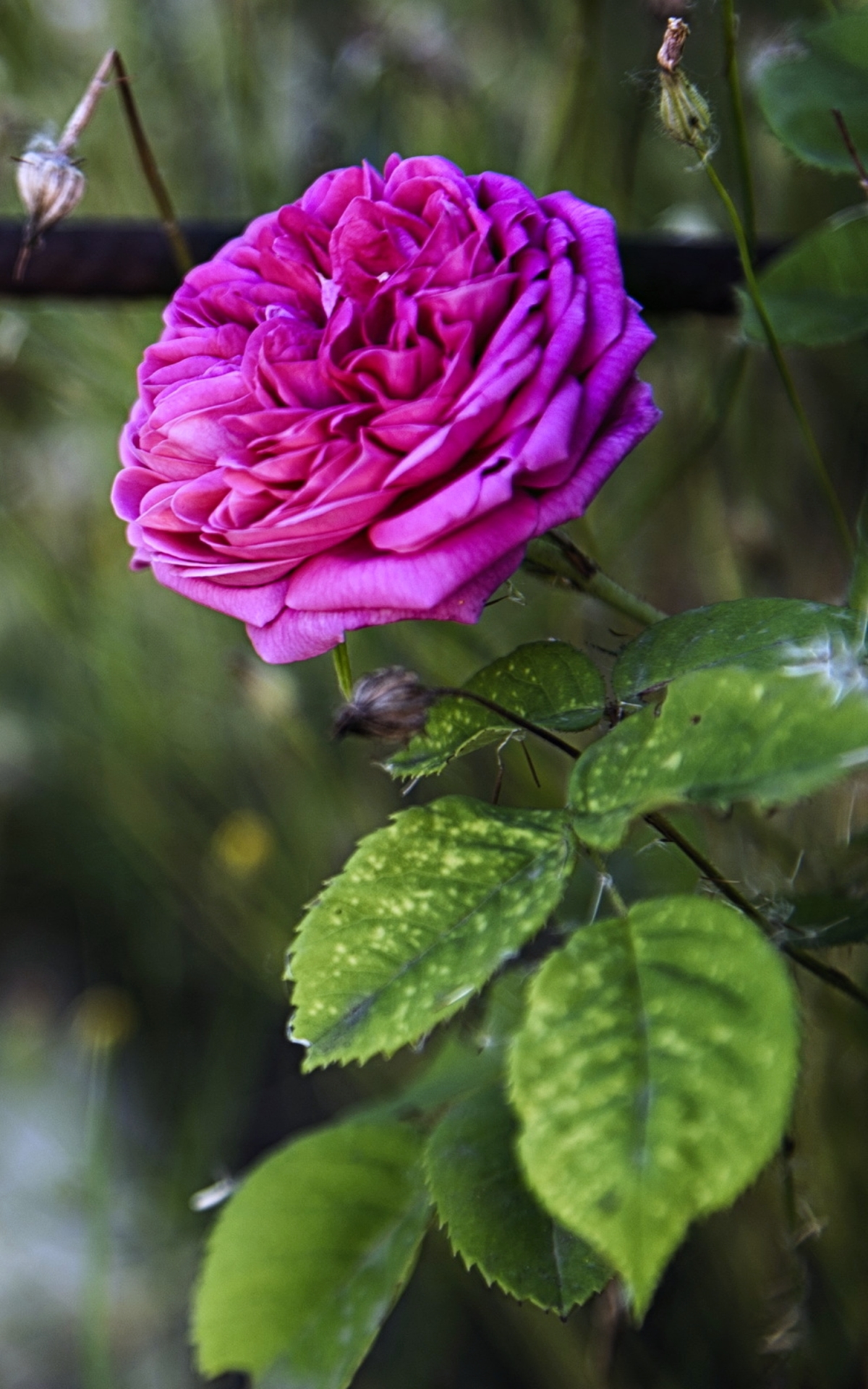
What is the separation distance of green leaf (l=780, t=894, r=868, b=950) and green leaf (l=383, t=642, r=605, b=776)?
94 millimetres

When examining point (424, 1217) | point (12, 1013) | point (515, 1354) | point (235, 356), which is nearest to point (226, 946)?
point (12, 1013)

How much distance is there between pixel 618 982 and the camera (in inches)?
7.4

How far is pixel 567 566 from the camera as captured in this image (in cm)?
27

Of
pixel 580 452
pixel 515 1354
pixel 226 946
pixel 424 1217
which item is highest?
pixel 580 452

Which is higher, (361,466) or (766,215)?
(361,466)

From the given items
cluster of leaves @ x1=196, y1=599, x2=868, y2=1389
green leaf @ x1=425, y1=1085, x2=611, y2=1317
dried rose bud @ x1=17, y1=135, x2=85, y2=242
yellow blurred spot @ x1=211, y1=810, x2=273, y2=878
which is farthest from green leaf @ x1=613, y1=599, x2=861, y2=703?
yellow blurred spot @ x1=211, y1=810, x2=273, y2=878

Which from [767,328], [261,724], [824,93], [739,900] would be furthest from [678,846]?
[261,724]

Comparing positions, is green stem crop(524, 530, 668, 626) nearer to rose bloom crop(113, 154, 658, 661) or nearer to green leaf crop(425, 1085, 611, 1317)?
A: rose bloom crop(113, 154, 658, 661)

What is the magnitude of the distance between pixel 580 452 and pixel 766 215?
71 cm

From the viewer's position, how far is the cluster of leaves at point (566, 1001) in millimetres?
159

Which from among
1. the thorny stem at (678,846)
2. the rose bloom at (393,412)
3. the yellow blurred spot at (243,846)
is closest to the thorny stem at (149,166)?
the rose bloom at (393,412)

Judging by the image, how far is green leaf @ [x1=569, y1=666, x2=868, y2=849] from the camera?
182mm

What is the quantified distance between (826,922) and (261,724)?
685 millimetres

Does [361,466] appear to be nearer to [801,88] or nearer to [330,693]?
[801,88]
